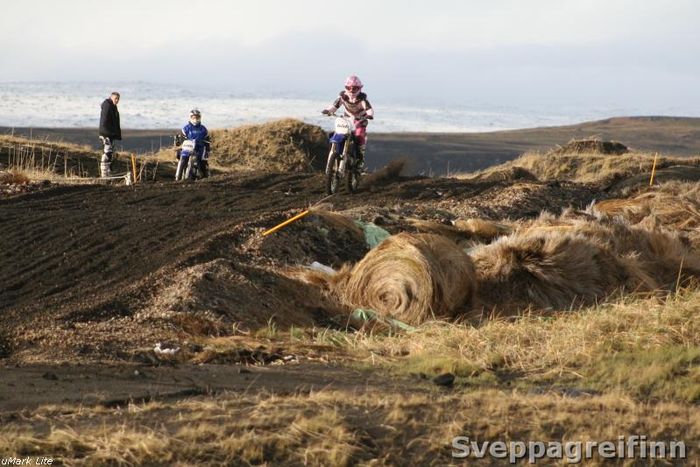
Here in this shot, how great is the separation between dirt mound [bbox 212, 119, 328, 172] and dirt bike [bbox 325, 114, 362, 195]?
11.3 meters

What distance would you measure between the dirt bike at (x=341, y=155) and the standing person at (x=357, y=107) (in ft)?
0.77

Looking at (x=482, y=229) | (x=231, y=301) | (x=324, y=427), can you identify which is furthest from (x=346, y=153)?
(x=324, y=427)

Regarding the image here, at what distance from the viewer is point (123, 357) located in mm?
8719

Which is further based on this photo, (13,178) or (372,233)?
(13,178)

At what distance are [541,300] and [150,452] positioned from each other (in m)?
6.39

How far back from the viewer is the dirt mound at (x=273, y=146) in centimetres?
3038

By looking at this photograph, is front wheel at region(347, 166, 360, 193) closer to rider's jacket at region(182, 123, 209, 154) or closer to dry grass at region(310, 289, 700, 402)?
rider's jacket at region(182, 123, 209, 154)

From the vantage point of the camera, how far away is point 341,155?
18297 millimetres

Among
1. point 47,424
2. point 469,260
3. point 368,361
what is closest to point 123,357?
point 368,361

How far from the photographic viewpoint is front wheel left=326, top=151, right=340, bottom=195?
18125mm

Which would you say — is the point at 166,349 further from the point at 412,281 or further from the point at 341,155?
the point at 341,155

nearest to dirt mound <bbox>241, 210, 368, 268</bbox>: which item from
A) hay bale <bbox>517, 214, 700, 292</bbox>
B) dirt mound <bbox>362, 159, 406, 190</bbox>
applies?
hay bale <bbox>517, 214, 700, 292</bbox>

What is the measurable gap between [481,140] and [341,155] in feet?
184

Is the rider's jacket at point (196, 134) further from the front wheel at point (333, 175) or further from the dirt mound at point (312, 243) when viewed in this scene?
the dirt mound at point (312, 243)
